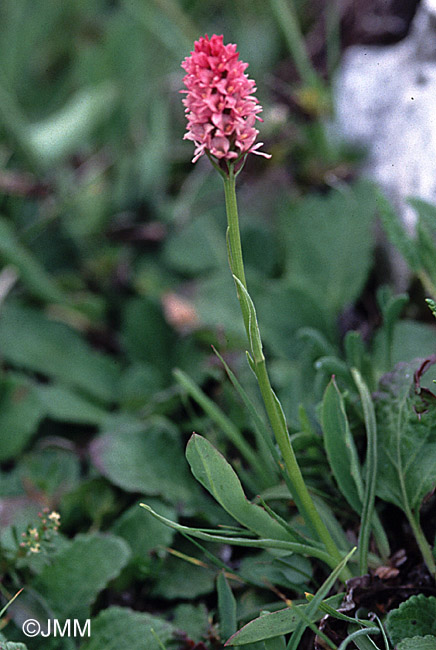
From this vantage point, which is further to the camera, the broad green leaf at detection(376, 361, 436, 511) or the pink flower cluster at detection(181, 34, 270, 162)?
→ the broad green leaf at detection(376, 361, 436, 511)

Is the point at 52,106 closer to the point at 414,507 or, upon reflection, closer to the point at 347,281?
the point at 347,281

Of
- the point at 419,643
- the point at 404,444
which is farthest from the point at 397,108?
the point at 419,643

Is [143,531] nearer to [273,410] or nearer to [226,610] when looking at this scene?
[226,610]

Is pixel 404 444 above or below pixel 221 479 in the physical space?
below

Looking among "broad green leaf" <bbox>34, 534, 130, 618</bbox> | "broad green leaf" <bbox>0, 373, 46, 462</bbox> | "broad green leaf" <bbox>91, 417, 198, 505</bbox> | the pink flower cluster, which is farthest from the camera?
"broad green leaf" <bbox>0, 373, 46, 462</bbox>

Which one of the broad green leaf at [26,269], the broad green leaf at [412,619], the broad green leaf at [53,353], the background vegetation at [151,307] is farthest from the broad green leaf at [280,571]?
the broad green leaf at [26,269]

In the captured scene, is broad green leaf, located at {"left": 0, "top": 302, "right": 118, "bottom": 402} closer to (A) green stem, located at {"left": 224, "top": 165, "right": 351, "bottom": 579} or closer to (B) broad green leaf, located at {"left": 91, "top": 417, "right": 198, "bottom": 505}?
(B) broad green leaf, located at {"left": 91, "top": 417, "right": 198, "bottom": 505}

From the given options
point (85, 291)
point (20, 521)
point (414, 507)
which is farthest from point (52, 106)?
point (414, 507)

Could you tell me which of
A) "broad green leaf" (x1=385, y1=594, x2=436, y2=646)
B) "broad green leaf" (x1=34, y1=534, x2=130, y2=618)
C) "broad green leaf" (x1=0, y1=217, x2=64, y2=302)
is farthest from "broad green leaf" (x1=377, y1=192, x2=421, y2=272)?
"broad green leaf" (x1=0, y1=217, x2=64, y2=302)
